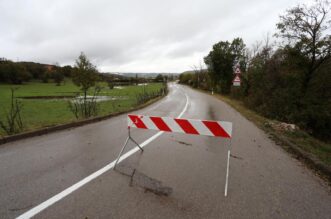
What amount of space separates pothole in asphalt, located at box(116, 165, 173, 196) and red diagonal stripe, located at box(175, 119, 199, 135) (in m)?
1.20

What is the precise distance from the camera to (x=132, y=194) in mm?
3129

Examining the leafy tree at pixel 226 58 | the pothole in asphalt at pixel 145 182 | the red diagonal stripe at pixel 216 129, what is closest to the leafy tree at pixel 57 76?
the leafy tree at pixel 226 58

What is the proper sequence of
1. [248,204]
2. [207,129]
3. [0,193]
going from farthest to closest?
[207,129]
[0,193]
[248,204]

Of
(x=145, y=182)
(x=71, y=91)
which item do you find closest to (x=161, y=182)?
(x=145, y=182)

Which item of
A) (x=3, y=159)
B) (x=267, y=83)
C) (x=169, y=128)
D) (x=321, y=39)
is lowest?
(x=3, y=159)

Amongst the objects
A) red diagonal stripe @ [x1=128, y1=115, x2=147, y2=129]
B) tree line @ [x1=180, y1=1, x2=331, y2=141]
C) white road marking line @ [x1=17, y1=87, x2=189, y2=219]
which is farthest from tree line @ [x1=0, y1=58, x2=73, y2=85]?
white road marking line @ [x1=17, y1=87, x2=189, y2=219]

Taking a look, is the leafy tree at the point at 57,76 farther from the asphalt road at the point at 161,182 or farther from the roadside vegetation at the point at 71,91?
the asphalt road at the point at 161,182

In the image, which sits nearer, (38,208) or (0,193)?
(38,208)

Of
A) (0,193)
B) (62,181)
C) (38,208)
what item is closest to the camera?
(38,208)

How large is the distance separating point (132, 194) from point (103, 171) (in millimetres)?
1089

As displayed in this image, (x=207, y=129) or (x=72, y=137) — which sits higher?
(x=207, y=129)

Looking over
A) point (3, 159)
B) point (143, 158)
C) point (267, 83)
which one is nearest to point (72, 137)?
point (3, 159)

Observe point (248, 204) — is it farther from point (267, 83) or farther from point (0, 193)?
point (267, 83)

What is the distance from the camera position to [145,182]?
354cm
